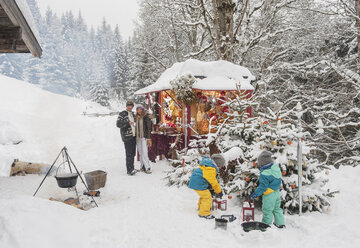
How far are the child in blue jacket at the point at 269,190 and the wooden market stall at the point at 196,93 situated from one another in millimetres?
4598

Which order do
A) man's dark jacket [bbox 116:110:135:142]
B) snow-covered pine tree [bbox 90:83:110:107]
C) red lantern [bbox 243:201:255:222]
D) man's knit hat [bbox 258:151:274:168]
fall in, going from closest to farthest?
man's knit hat [bbox 258:151:274:168], red lantern [bbox 243:201:255:222], man's dark jacket [bbox 116:110:135:142], snow-covered pine tree [bbox 90:83:110:107]

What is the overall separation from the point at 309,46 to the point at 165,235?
16.1 meters

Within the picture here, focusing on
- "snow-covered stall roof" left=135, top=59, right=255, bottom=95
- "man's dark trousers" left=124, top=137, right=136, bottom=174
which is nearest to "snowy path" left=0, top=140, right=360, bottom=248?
"man's dark trousers" left=124, top=137, right=136, bottom=174

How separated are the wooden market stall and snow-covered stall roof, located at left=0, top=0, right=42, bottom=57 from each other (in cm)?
459

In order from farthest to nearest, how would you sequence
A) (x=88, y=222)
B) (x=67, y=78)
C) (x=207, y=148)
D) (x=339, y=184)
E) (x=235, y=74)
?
1. (x=67, y=78)
2. (x=235, y=74)
3. (x=207, y=148)
4. (x=339, y=184)
5. (x=88, y=222)

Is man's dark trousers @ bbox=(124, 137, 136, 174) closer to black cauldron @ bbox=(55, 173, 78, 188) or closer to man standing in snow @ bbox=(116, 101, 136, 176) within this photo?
man standing in snow @ bbox=(116, 101, 136, 176)

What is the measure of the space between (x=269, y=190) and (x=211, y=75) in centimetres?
657

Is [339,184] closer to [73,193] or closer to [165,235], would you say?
[165,235]

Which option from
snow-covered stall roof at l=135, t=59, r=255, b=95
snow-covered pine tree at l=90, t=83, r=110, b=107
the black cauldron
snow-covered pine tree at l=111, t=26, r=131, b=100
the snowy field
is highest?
snow-covered pine tree at l=111, t=26, r=131, b=100

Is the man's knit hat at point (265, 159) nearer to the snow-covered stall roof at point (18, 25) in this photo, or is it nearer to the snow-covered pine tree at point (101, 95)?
the snow-covered stall roof at point (18, 25)

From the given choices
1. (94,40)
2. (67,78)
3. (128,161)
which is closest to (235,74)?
(128,161)

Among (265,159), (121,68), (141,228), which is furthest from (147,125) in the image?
(121,68)

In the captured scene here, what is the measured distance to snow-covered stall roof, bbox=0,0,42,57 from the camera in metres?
3.86

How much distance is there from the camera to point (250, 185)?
490 cm
